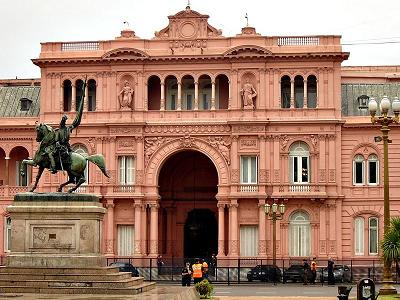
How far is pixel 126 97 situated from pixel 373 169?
19.7 metres

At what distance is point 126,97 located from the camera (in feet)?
256

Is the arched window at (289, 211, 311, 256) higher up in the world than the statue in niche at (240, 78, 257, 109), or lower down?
lower down

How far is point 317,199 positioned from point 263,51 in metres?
11.9

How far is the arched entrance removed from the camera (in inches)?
3228

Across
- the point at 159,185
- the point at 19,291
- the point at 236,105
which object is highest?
the point at 236,105

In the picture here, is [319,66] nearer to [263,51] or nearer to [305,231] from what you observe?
[263,51]

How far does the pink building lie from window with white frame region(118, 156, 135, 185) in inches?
3.0

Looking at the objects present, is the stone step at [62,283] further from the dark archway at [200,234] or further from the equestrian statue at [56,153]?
the dark archway at [200,234]

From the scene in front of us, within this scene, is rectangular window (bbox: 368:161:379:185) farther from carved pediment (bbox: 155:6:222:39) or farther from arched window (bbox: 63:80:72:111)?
arched window (bbox: 63:80:72:111)

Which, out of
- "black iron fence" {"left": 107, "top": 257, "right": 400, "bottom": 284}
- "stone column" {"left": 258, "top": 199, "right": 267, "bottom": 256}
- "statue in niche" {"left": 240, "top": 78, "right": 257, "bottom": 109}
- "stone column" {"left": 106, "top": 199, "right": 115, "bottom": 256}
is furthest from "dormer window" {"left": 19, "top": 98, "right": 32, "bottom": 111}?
"stone column" {"left": 258, "top": 199, "right": 267, "bottom": 256}

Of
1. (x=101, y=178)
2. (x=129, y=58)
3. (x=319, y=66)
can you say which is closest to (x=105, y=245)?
(x=101, y=178)

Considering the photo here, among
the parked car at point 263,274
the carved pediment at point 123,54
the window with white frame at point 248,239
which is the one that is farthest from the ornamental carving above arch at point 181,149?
the parked car at point 263,274

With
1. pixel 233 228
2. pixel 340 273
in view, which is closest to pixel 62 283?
pixel 340 273

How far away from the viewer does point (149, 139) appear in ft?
256
